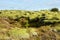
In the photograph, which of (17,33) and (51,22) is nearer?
(17,33)

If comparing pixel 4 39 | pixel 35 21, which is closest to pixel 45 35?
pixel 4 39

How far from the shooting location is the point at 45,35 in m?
29.4

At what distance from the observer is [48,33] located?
30297 mm

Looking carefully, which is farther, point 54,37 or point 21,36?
point 54,37

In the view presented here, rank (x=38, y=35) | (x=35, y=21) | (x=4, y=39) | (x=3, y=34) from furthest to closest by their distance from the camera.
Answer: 1. (x=35, y=21)
2. (x=38, y=35)
3. (x=3, y=34)
4. (x=4, y=39)

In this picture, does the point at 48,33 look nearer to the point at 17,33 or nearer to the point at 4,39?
the point at 17,33

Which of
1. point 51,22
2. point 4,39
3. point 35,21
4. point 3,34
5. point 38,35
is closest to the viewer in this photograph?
point 4,39

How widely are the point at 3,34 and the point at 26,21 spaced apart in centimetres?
1827

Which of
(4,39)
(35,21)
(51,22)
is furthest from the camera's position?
(35,21)

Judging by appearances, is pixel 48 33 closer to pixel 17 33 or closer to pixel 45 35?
pixel 45 35

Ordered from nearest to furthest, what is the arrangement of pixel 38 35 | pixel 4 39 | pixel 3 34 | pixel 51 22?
pixel 4 39 → pixel 3 34 → pixel 38 35 → pixel 51 22

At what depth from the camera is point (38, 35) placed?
2925 cm

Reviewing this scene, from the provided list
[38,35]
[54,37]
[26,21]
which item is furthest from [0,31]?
[26,21]

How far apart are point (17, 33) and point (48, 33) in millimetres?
5348
